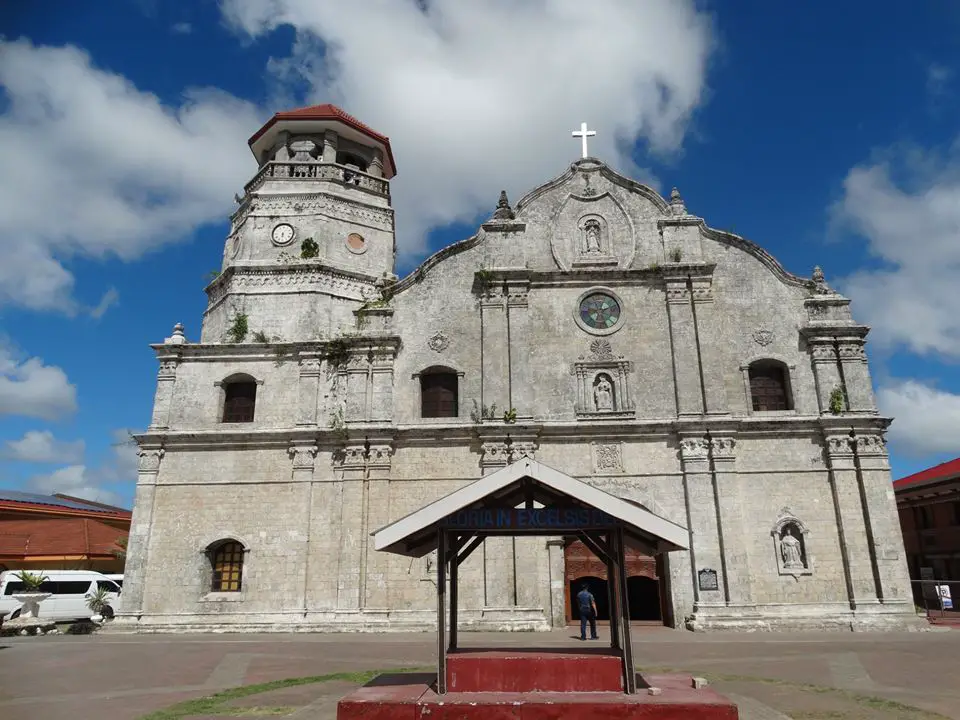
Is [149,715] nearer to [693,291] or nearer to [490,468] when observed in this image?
Result: [490,468]

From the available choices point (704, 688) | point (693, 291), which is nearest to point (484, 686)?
point (704, 688)

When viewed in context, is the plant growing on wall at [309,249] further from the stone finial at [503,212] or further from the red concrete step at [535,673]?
the red concrete step at [535,673]

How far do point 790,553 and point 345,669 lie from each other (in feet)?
42.9

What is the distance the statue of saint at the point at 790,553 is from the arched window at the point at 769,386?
13.2ft

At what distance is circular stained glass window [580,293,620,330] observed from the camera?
2173 centimetres

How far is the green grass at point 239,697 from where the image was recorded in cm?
885

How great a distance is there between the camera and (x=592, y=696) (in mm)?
7363

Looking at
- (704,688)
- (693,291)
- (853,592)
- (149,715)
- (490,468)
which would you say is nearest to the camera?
(704,688)

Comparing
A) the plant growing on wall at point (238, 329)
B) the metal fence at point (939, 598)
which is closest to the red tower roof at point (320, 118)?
the plant growing on wall at point (238, 329)

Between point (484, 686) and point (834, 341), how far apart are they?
17.7 meters

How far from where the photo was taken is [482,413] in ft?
66.9

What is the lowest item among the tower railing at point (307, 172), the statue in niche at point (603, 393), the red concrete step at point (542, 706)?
the red concrete step at point (542, 706)

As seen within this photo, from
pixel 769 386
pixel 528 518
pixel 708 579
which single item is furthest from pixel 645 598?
pixel 528 518

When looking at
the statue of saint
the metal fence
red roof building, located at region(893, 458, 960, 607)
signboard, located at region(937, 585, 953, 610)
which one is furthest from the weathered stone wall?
red roof building, located at region(893, 458, 960, 607)
